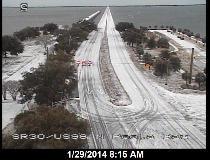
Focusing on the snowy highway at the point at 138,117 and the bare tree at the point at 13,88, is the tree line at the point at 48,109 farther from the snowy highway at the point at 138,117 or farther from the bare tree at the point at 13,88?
the snowy highway at the point at 138,117

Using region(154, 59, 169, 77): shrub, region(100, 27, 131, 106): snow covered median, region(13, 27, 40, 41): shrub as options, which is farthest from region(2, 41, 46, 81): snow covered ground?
region(154, 59, 169, 77): shrub

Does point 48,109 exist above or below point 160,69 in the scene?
below

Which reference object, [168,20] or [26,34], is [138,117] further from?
[168,20]

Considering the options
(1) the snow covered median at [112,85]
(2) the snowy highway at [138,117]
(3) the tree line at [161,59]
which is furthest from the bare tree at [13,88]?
(3) the tree line at [161,59]

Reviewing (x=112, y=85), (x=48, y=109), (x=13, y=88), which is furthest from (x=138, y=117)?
(x=13, y=88)

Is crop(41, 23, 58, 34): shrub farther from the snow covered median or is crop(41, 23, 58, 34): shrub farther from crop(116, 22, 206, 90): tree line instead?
the snow covered median

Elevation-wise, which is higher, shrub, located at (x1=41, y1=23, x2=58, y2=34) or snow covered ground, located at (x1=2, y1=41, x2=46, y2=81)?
shrub, located at (x1=41, y1=23, x2=58, y2=34)

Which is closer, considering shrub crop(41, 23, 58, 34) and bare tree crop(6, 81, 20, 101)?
bare tree crop(6, 81, 20, 101)

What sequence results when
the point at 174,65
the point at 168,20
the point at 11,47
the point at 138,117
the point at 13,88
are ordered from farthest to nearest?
the point at 168,20
the point at 11,47
the point at 174,65
the point at 13,88
the point at 138,117
